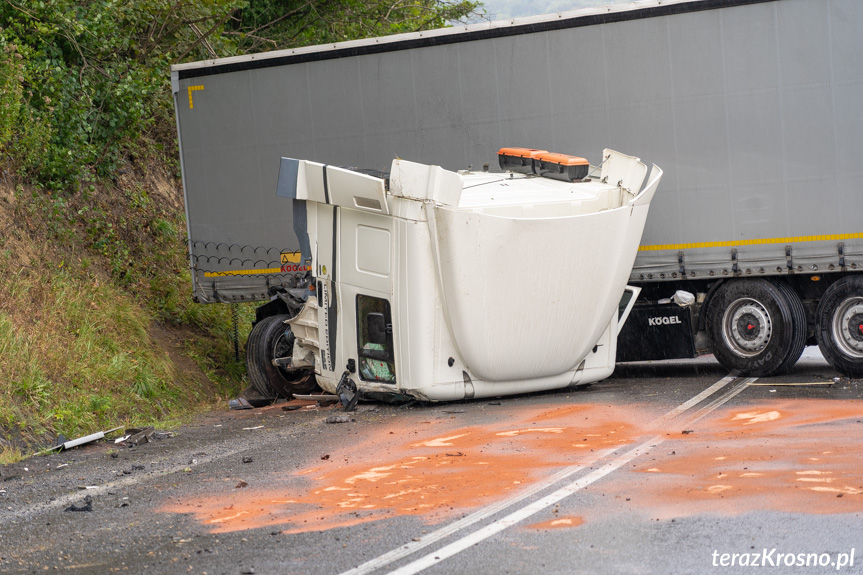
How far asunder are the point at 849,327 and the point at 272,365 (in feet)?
19.8

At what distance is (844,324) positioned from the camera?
427 inches

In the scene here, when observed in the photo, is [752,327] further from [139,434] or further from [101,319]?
[101,319]

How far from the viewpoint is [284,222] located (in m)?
12.1

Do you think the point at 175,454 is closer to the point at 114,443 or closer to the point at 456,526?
the point at 114,443

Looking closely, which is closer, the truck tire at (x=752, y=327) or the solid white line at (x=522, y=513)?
the solid white line at (x=522, y=513)

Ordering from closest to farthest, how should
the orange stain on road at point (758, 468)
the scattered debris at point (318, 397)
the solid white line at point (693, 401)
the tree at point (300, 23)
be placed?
the orange stain on road at point (758, 468)
the solid white line at point (693, 401)
the scattered debris at point (318, 397)
the tree at point (300, 23)

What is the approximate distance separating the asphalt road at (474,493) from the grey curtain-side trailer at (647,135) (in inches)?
63.1

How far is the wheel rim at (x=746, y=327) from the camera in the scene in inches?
440

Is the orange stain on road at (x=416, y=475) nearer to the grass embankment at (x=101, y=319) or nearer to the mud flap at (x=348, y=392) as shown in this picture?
the mud flap at (x=348, y=392)

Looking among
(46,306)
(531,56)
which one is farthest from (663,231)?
(46,306)

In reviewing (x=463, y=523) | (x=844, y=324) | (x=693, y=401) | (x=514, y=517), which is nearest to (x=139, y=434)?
(x=463, y=523)

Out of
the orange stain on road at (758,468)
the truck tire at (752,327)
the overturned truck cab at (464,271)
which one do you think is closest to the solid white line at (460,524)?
the orange stain on road at (758,468)

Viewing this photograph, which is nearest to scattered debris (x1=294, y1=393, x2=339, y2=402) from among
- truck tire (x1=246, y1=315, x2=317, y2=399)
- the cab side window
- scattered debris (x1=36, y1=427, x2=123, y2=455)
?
truck tire (x1=246, y1=315, x2=317, y2=399)

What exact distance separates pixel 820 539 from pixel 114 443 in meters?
6.09
